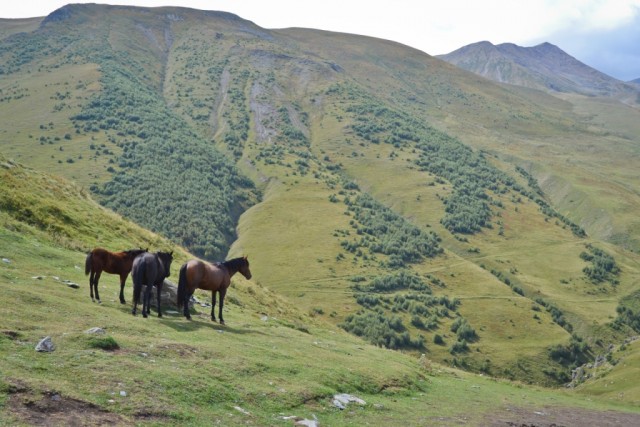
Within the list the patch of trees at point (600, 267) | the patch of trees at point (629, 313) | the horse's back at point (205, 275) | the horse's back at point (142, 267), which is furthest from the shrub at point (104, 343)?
the patch of trees at point (600, 267)

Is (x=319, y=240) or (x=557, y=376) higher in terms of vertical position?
(x=319, y=240)

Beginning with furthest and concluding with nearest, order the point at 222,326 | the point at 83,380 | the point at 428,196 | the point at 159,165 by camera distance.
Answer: the point at 428,196 < the point at 159,165 < the point at 222,326 < the point at 83,380

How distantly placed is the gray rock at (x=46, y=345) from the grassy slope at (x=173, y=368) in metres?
0.21

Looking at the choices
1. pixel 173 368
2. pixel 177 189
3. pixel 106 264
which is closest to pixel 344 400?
pixel 173 368

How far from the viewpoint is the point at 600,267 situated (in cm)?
14888

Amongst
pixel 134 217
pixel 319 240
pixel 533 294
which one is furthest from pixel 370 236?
pixel 134 217

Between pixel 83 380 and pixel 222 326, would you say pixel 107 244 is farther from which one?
pixel 83 380

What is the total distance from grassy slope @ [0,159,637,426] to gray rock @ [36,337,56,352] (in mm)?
213

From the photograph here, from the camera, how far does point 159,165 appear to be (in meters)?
176

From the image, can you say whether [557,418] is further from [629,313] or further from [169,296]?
[629,313]

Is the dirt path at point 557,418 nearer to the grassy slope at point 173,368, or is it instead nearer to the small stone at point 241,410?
the grassy slope at point 173,368

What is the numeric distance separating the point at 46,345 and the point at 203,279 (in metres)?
10.9

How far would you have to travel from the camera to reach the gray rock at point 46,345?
48.4 ft

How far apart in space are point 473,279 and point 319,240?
39.9 m
